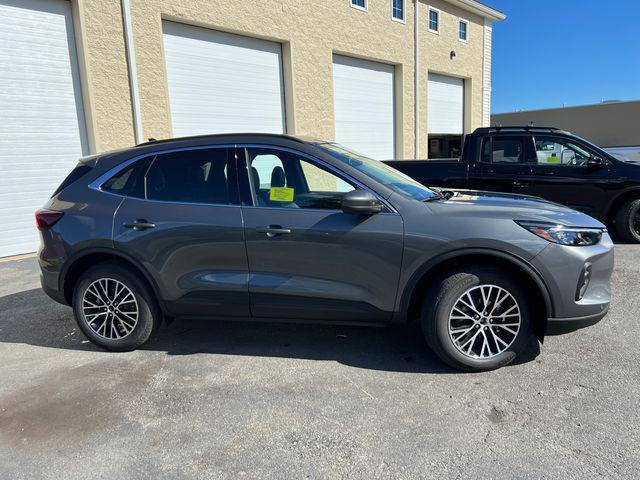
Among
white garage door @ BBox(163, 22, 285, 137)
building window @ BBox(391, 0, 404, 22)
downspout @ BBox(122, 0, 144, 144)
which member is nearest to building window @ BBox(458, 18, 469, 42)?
building window @ BBox(391, 0, 404, 22)

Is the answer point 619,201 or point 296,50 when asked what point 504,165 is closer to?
point 619,201

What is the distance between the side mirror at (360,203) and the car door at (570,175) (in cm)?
531

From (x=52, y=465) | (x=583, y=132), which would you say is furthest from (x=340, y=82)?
(x=583, y=132)

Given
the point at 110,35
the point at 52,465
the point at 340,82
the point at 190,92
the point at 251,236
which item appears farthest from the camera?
the point at 340,82

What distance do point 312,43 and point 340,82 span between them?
1693mm

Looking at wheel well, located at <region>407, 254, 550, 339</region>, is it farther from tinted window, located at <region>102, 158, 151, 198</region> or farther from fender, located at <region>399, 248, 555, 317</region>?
tinted window, located at <region>102, 158, 151, 198</region>

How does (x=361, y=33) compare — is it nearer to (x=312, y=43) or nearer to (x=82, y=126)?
(x=312, y=43)

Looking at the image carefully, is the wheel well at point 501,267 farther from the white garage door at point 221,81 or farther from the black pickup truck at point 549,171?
the white garage door at point 221,81

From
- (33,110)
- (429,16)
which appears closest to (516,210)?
(33,110)

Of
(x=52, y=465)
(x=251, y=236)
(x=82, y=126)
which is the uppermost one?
(x=82, y=126)

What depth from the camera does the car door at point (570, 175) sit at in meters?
7.25

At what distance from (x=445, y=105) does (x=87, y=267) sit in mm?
17248

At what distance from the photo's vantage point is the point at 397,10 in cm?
1560

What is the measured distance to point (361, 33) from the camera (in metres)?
14.2
